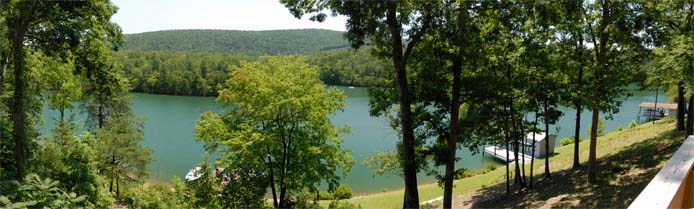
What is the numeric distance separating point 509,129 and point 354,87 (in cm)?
8386

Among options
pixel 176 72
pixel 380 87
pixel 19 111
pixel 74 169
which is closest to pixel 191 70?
pixel 176 72

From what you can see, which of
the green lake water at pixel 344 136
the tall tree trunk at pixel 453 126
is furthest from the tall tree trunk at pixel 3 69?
the tall tree trunk at pixel 453 126

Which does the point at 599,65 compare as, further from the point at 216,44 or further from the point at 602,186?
the point at 216,44

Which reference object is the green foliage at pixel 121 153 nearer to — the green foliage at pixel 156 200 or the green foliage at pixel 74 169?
the green foliage at pixel 74 169

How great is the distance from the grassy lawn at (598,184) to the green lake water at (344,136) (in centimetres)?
206

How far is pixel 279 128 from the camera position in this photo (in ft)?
51.0

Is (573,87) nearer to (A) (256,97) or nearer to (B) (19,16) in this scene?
(A) (256,97)

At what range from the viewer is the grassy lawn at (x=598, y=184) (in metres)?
11.5

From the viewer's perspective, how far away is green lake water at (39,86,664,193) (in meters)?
28.5

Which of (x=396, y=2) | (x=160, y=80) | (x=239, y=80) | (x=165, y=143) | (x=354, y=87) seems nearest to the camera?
(x=396, y=2)

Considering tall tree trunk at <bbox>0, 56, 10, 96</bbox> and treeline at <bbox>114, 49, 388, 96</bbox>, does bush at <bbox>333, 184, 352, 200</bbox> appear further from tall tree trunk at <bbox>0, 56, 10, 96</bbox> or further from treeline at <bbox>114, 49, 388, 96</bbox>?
treeline at <bbox>114, 49, 388, 96</bbox>

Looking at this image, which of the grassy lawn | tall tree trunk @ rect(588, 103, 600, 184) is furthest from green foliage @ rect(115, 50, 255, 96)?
tall tree trunk @ rect(588, 103, 600, 184)

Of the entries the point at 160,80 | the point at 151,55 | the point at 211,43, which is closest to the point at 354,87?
the point at 160,80

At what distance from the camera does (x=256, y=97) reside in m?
15.2
